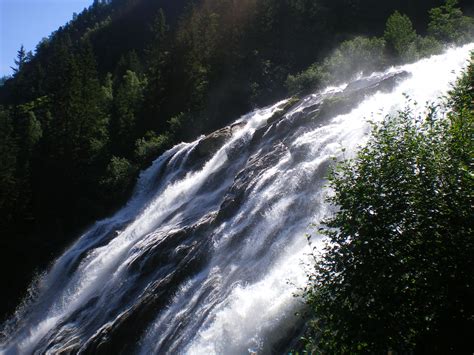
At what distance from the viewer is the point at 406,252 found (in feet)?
32.5

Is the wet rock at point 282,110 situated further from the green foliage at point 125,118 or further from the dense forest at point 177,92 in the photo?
the green foliage at point 125,118

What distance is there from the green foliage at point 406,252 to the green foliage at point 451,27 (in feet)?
133

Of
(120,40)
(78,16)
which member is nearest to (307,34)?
(120,40)

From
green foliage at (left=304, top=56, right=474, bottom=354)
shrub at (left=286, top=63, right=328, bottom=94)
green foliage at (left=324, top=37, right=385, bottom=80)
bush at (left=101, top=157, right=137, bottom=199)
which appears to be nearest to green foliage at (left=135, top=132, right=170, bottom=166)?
bush at (left=101, top=157, right=137, bottom=199)

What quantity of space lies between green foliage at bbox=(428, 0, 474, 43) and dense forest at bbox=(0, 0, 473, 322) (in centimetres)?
14

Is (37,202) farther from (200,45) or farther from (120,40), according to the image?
(120,40)

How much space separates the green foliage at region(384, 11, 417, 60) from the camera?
44.7 metres

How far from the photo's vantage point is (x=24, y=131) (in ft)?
245

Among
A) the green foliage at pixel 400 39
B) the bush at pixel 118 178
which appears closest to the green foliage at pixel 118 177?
the bush at pixel 118 178

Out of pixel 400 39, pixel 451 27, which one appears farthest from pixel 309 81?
pixel 451 27

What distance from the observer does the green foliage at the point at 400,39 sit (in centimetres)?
4468

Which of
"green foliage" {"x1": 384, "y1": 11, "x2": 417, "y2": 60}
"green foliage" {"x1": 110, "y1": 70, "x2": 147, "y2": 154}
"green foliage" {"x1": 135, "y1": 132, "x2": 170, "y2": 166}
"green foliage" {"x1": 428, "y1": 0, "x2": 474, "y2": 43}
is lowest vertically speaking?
"green foliage" {"x1": 428, "y1": 0, "x2": 474, "y2": 43}

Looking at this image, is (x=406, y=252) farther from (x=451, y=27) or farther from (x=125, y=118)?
(x=125, y=118)

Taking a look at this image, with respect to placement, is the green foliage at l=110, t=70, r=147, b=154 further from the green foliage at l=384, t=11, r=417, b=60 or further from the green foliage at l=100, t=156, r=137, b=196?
the green foliage at l=384, t=11, r=417, b=60
